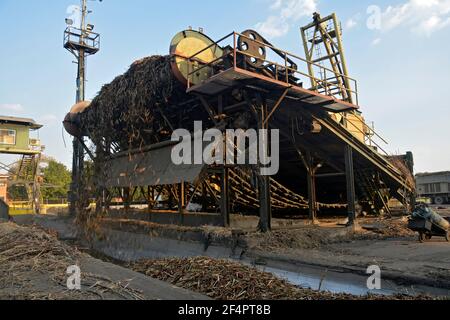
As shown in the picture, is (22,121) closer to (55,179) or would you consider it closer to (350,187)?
(55,179)

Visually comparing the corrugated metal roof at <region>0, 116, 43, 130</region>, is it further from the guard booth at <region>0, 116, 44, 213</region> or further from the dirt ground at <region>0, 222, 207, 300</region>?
the dirt ground at <region>0, 222, 207, 300</region>

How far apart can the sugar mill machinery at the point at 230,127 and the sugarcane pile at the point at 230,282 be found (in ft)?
14.4

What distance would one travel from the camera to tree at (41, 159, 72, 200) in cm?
5116

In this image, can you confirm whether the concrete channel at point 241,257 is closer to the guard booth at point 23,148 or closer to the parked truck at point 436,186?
the guard booth at point 23,148

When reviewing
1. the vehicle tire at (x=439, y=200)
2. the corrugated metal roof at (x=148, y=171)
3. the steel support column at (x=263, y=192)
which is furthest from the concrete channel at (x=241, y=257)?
the vehicle tire at (x=439, y=200)

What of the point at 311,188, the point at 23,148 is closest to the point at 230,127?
the point at 311,188

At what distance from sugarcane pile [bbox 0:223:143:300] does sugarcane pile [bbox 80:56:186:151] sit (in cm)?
622

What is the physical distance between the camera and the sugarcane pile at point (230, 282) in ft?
16.0

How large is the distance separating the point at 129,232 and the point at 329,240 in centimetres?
802

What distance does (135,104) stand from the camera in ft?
43.5

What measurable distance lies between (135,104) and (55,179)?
155 feet
